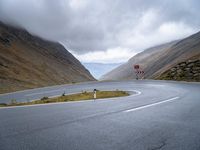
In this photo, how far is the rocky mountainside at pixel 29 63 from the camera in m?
77.7

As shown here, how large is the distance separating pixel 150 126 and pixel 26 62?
95658 millimetres

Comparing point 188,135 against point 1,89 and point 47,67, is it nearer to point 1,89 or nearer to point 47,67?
point 1,89

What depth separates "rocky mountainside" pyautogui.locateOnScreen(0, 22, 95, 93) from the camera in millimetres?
77706

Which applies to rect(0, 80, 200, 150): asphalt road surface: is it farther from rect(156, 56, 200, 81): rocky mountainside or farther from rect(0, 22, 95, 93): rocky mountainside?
rect(0, 22, 95, 93): rocky mountainside

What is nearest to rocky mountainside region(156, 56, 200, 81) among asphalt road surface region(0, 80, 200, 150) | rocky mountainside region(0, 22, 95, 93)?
asphalt road surface region(0, 80, 200, 150)

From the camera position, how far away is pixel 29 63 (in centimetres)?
9950

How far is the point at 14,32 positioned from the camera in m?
121

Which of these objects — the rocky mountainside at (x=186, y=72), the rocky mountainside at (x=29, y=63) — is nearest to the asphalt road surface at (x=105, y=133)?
the rocky mountainside at (x=186, y=72)

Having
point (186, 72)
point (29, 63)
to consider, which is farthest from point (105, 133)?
point (29, 63)

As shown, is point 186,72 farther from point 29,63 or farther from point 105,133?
point 29,63

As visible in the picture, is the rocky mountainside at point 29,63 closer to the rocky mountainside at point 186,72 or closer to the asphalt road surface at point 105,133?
the rocky mountainside at point 186,72

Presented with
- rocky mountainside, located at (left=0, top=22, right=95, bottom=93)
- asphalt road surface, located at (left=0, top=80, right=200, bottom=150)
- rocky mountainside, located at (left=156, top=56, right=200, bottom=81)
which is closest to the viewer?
asphalt road surface, located at (left=0, top=80, right=200, bottom=150)

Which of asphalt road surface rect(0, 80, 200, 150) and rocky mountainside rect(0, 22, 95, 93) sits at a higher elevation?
rocky mountainside rect(0, 22, 95, 93)

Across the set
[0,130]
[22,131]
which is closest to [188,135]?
[22,131]
